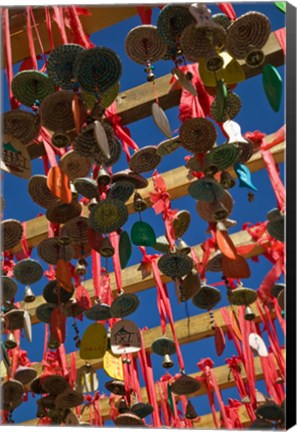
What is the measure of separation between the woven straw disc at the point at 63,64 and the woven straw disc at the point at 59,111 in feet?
0.17

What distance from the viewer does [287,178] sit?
338cm

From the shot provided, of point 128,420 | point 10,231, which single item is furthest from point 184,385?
point 10,231

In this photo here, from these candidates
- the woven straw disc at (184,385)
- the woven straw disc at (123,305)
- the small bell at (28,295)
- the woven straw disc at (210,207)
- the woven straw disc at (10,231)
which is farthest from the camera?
the small bell at (28,295)

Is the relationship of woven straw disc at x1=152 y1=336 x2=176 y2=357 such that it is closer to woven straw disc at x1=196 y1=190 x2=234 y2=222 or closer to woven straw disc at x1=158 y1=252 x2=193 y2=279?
woven straw disc at x1=158 y1=252 x2=193 y2=279

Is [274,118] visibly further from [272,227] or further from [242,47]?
[242,47]

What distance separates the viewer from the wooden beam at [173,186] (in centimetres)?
453

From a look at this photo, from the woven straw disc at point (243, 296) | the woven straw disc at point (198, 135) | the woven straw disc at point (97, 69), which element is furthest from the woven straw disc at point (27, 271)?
the woven straw disc at point (97, 69)

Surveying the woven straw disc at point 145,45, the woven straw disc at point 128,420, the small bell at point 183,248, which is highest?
the woven straw disc at point 145,45

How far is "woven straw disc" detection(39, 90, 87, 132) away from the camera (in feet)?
9.32

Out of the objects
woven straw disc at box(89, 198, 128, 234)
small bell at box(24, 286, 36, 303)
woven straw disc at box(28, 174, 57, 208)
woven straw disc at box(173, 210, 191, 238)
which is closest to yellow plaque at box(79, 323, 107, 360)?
woven straw disc at box(89, 198, 128, 234)

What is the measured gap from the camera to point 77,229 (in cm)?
335

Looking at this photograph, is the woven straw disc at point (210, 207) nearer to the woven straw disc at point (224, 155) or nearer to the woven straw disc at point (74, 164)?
the woven straw disc at point (224, 155)

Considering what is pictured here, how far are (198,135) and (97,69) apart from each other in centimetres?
46

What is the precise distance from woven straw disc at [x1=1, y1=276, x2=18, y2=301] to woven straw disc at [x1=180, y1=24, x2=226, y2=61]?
1.45m
